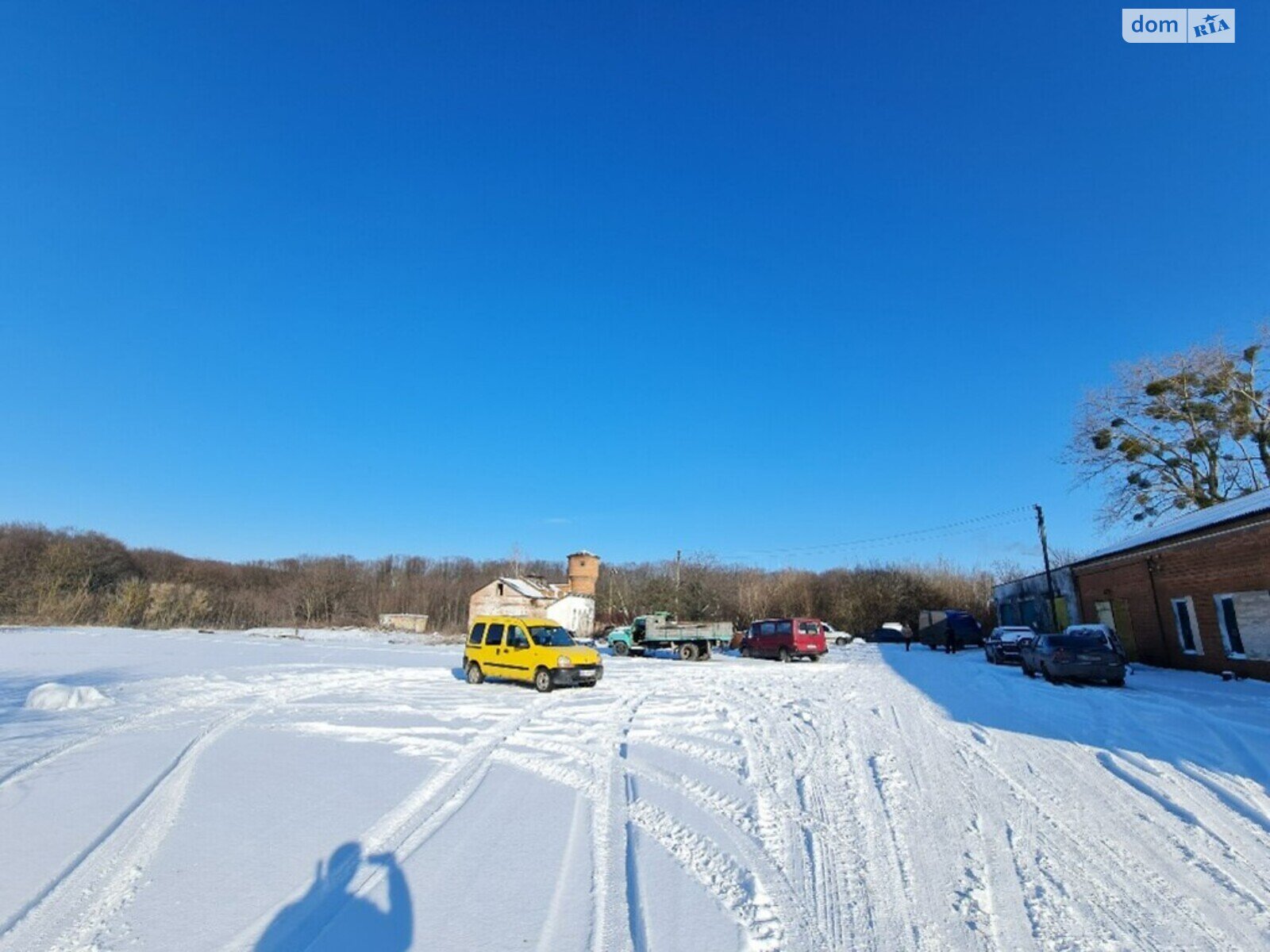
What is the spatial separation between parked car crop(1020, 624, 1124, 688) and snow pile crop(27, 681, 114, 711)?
75.6 ft

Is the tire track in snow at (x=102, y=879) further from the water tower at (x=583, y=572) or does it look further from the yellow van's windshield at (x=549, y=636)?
the water tower at (x=583, y=572)

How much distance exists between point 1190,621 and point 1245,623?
3.02 m

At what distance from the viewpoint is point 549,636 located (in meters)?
18.6

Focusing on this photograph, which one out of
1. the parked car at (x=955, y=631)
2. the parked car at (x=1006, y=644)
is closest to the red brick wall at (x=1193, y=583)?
the parked car at (x=1006, y=644)

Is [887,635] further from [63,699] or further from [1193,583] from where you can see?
[63,699]

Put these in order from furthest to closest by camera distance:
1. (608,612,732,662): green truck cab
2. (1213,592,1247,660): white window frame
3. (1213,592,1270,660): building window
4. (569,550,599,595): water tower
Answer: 1. (569,550,599,595): water tower
2. (608,612,732,662): green truck cab
3. (1213,592,1247,660): white window frame
4. (1213,592,1270,660): building window

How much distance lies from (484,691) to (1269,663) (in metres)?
20.2

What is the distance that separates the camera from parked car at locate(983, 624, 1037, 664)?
27.2 meters

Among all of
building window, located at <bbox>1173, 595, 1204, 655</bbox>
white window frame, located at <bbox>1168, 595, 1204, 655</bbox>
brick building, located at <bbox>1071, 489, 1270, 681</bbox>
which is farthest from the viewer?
building window, located at <bbox>1173, 595, 1204, 655</bbox>

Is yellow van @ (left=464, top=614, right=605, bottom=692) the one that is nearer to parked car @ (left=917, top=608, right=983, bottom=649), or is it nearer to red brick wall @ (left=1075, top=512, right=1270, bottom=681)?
red brick wall @ (left=1075, top=512, right=1270, bottom=681)

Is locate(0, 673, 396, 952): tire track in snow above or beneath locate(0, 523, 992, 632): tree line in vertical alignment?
beneath

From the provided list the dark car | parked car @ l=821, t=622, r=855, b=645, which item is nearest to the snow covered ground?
parked car @ l=821, t=622, r=855, b=645

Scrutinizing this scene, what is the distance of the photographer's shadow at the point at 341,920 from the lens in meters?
4.18

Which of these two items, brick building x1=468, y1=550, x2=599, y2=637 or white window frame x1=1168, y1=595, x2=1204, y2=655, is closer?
white window frame x1=1168, y1=595, x2=1204, y2=655
